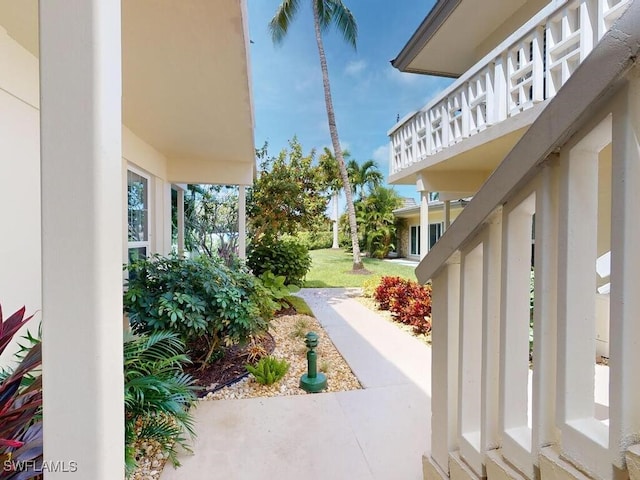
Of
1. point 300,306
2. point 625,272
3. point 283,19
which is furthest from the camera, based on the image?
point 283,19

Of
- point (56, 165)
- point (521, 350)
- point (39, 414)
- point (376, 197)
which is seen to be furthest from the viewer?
point (376, 197)

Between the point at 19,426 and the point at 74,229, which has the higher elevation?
the point at 74,229

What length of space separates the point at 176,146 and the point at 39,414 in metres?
4.59

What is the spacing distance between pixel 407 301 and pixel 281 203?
4723mm

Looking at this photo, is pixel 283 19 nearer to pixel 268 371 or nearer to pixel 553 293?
pixel 268 371

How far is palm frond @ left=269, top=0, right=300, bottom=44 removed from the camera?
11578 mm

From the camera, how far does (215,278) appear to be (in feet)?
12.0

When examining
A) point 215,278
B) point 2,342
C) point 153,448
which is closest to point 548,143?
point 2,342

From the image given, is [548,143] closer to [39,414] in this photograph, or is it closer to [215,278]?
[39,414]

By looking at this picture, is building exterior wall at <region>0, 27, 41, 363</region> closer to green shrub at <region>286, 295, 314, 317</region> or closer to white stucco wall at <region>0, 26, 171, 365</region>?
white stucco wall at <region>0, 26, 171, 365</region>

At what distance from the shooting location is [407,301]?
20.5 ft

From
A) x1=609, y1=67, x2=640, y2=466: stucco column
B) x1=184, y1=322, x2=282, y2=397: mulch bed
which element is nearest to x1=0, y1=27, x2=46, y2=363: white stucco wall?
x1=184, y1=322, x2=282, y2=397: mulch bed

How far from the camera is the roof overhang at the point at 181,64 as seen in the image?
2.12m

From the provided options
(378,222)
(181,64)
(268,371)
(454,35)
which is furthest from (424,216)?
(378,222)
